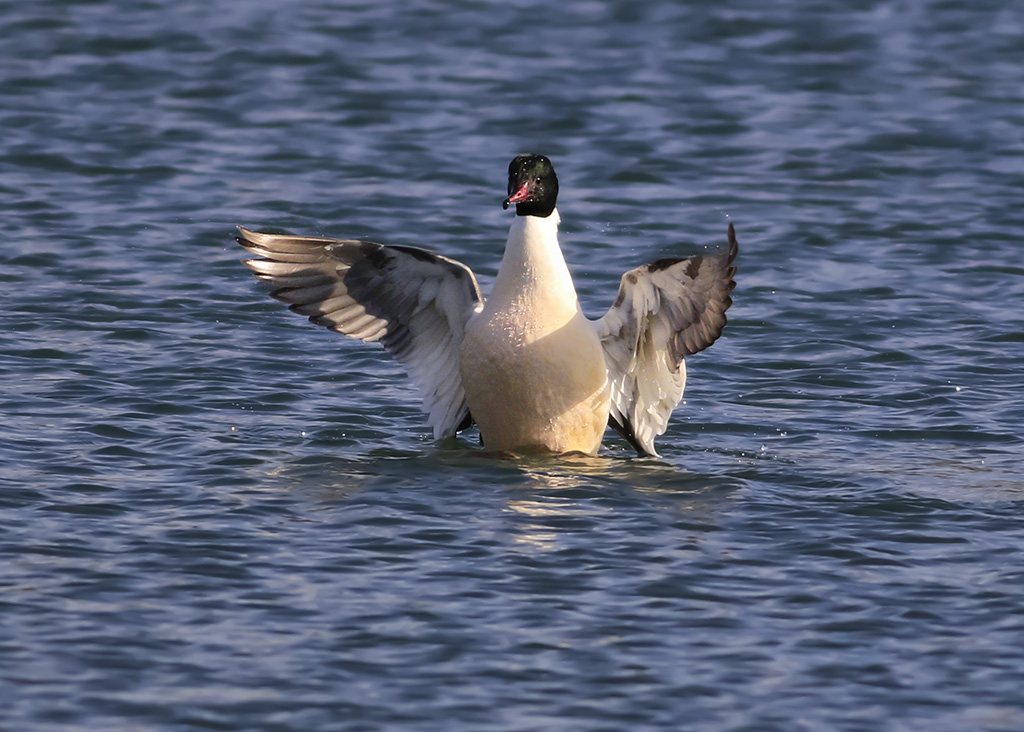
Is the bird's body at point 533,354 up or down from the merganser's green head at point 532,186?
down

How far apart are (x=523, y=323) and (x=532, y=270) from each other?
270 millimetres

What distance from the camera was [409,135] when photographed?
15.9 metres

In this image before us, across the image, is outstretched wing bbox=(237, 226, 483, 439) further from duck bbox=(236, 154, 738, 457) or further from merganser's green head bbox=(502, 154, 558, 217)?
merganser's green head bbox=(502, 154, 558, 217)

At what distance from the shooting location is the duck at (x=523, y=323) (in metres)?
8.92

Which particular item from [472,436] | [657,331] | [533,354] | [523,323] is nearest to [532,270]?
[523,323]

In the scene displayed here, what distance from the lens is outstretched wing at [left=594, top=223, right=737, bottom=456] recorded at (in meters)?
8.68

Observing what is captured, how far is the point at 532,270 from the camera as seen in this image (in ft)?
29.3

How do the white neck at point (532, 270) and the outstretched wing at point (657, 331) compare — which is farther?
the white neck at point (532, 270)

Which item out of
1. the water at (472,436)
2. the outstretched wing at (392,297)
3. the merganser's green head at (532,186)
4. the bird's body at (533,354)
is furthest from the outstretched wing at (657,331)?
the outstretched wing at (392,297)

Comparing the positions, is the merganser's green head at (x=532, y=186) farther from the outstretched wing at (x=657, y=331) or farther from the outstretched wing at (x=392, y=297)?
the outstretched wing at (x=657, y=331)

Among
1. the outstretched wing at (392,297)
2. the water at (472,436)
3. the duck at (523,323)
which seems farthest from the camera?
the outstretched wing at (392,297)

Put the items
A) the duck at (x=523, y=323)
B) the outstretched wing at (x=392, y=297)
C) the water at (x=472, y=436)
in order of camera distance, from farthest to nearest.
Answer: the outstretched wing at (x=392, y=297), the duck at (x=523, y=323), the water at (x=472, y=436)

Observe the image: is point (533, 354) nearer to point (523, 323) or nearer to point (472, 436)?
point (523, 323)

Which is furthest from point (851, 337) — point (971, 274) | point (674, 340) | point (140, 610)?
point (140, 610)
